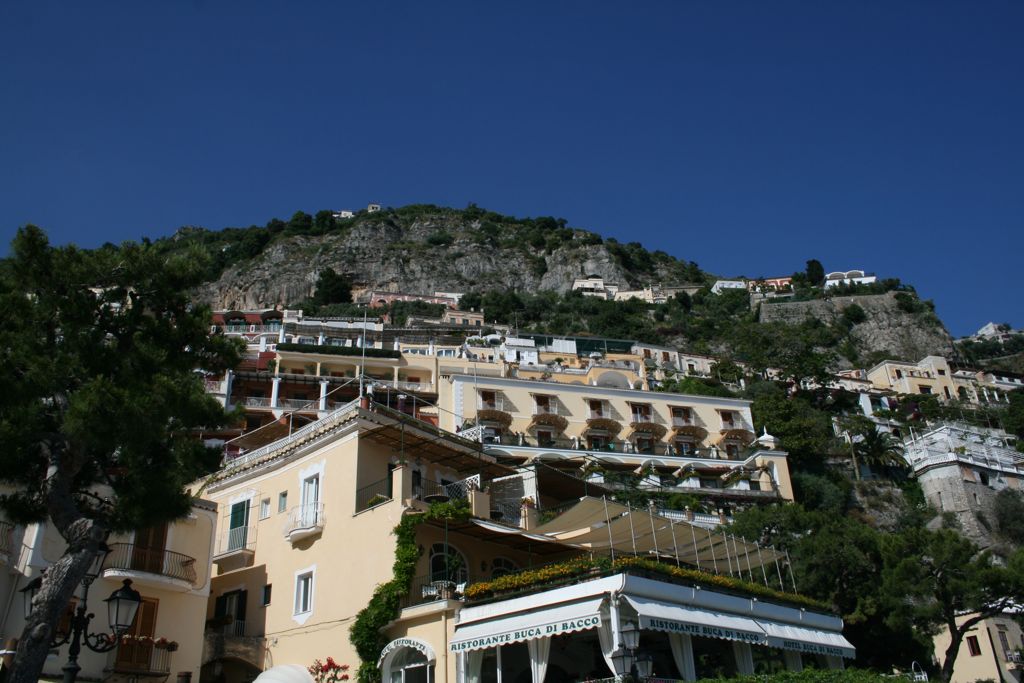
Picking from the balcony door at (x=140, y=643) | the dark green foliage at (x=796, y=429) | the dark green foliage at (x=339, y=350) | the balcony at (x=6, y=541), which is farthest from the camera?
the dark green foliage at (x=339, y=350)

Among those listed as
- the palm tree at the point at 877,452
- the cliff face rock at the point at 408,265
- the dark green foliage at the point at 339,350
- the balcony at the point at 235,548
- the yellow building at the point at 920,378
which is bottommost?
the balcony at the point at 235,548

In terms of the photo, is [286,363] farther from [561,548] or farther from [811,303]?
[811,303]

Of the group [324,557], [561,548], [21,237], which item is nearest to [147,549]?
[324,557]

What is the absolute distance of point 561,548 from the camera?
26.1 m

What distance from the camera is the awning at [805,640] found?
24.2 meters

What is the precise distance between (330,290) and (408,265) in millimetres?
16016

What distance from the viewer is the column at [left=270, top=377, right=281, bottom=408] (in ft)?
194

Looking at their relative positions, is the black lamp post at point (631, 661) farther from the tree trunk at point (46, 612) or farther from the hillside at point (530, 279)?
the hillside at point (530, 279)

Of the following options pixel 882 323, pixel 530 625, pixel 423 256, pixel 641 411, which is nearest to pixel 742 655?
pixel 530 625

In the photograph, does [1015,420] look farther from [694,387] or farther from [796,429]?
[694,387]

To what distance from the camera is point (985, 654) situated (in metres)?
33.8

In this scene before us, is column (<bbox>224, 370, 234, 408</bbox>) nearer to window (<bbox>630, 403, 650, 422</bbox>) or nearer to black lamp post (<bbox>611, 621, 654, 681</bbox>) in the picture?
window (<bbox>630, 403, 650, 422</bbox>)

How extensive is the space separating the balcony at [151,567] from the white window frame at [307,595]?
3.14 meters

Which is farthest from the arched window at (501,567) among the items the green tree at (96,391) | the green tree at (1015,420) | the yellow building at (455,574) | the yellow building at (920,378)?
the yellow building at (920,378)
